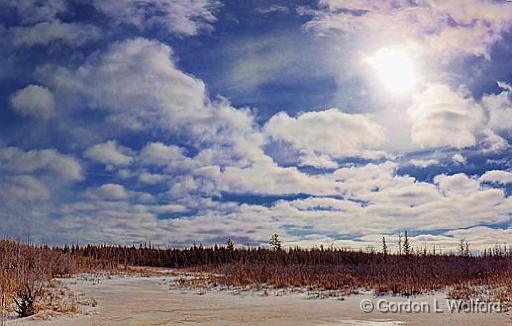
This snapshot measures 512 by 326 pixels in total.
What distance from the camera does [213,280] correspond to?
30.0 meters

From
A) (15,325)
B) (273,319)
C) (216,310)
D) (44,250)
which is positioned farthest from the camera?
(44,250)

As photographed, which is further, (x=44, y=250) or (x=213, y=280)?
(x=44, y=250)

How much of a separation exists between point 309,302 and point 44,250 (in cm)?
2907

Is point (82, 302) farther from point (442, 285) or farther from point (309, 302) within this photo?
point (442, 285)

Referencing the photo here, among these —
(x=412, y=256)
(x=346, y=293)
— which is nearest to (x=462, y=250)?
(x=412, y=256)

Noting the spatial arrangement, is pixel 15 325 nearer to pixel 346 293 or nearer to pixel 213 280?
pixel 346 293

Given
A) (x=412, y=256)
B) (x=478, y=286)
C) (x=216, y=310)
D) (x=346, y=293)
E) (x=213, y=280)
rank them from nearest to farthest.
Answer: (x=216, y=310) → (x=346, y=293) → (x=478, y=286) → (x=213, y=280) → (x=412, y=256)

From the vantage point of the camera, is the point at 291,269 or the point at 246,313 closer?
the point at 246,313

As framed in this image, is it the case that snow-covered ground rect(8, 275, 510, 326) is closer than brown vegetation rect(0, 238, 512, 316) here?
Yes

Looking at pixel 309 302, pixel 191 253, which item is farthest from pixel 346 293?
pixel 191 253

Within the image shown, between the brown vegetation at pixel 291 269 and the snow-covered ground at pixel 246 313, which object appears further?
the brown vegetation at pixel 291 269

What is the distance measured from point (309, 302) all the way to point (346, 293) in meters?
2.65

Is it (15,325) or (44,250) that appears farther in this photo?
(44,250)

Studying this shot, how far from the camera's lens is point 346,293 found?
2239cm
